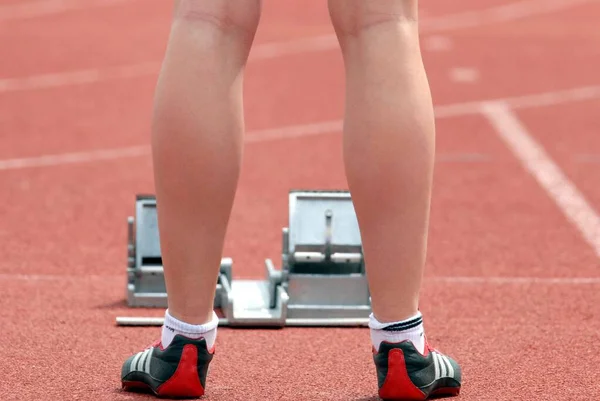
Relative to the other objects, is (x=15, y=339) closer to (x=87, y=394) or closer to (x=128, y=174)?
(x=87, y=394)

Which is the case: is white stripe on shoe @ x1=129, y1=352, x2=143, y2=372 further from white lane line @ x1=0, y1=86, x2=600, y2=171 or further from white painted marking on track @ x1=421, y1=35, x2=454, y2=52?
white painted marking on track @ x1=421, y1=35, x2=454, y2=52

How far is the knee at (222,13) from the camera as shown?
119 inches

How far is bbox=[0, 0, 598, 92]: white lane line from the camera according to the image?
988 cm

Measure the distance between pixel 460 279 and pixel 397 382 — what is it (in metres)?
1.96

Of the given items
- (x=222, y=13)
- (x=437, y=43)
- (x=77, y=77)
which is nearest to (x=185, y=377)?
(x=222, y=13)

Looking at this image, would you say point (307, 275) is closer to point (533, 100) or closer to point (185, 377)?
point (185, 377)

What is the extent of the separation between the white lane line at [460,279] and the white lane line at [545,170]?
1.67ft

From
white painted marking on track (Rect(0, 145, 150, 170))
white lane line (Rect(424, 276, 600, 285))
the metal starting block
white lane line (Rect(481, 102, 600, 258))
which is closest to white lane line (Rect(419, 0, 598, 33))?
white lane line (Rect(481, 102, 600, 258))

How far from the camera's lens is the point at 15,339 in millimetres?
3855

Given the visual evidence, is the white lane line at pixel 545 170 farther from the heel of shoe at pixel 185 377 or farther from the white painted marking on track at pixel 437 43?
the heel of shoe at pixel 185 377

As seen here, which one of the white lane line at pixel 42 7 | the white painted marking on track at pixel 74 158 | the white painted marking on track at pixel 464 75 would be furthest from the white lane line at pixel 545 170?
the white lane line at pixel 42 7

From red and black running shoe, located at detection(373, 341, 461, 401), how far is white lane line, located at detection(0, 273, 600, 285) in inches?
71.6

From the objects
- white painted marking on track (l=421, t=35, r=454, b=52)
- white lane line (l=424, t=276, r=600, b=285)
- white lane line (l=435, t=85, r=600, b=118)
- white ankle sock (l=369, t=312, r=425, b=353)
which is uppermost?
white painted marking on track (l=421, t=35, r=454, b=52)

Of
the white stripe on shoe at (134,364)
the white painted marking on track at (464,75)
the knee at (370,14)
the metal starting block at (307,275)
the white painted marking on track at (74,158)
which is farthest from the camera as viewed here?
the white painted marking on track at (464,75)
